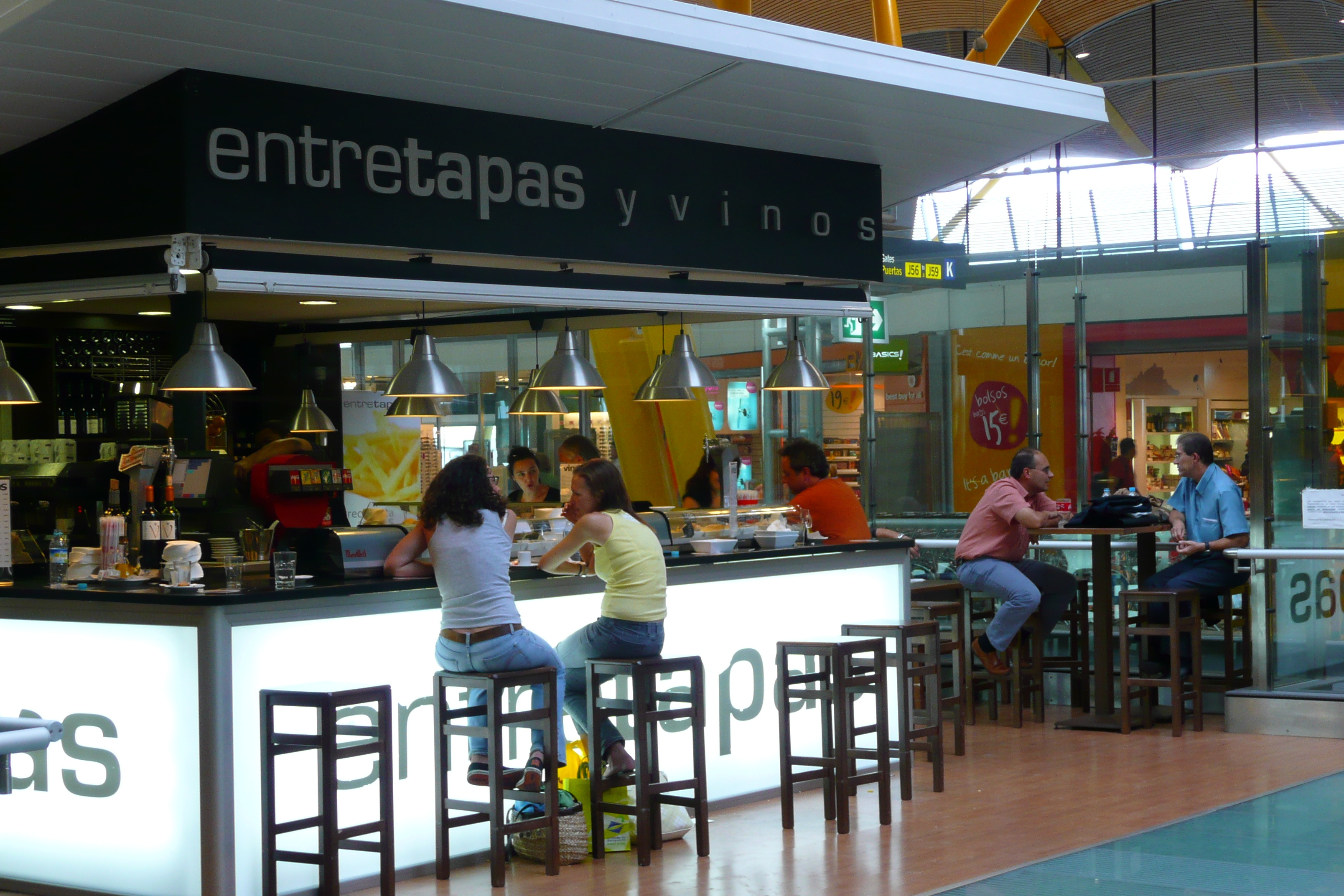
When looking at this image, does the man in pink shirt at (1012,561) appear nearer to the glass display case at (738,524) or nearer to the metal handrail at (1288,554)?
the metal handrail at (1288,554)

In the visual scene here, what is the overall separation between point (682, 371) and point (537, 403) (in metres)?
1.88

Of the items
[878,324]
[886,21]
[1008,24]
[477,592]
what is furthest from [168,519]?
[878,324]

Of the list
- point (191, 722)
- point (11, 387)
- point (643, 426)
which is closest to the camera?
point (191, 722)

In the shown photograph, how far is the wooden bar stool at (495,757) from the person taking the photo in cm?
469

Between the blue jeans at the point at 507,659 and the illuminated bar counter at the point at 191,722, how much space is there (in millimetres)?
226

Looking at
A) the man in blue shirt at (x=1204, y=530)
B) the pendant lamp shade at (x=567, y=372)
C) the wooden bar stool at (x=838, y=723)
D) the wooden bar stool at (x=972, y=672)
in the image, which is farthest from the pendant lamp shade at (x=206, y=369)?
the man in blue shirt at (x=1204, y=530)

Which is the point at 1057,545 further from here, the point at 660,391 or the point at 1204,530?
the point at 660,391

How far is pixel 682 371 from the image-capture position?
24.1ft

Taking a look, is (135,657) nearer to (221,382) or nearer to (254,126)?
(221,382)

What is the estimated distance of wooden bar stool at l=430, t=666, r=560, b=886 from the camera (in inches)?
185

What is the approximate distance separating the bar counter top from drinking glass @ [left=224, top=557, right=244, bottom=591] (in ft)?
0.11

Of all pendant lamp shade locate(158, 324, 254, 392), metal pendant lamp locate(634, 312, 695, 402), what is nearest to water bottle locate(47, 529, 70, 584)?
pendant lamp shade locate(158, 324, 254, 392)

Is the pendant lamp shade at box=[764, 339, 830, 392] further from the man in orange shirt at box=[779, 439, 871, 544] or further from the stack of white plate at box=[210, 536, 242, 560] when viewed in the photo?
the stack of white plate at box=[210, 536, 242, 560]

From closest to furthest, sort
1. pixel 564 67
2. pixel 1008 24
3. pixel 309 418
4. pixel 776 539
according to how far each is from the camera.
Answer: pixel 564 67 < pixel 776 539 < pixel 1008 24 < pixel 309 418
